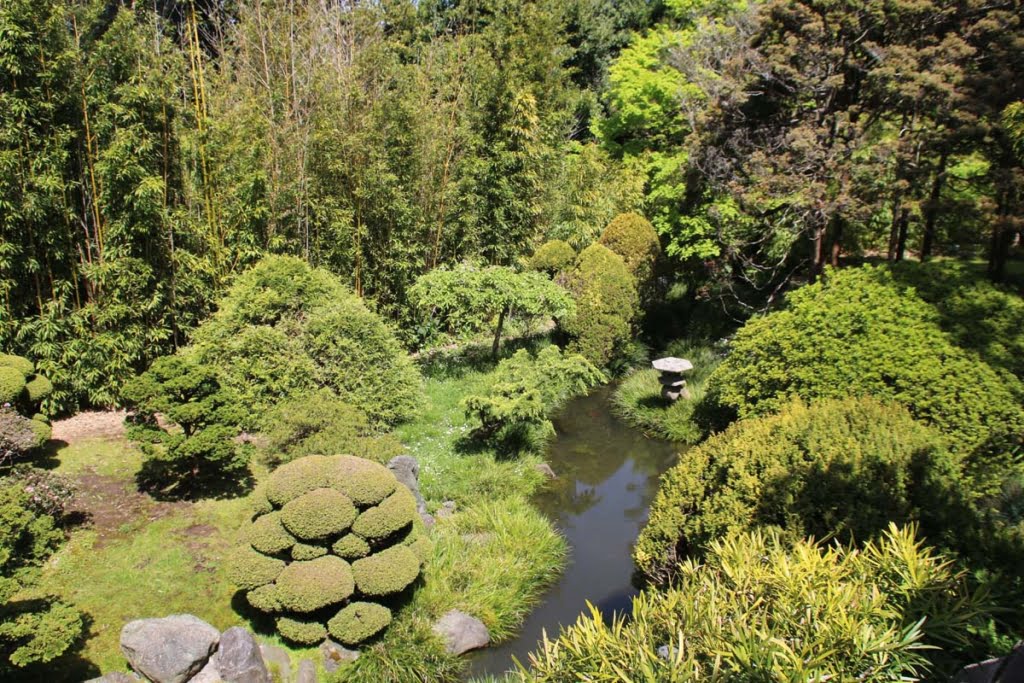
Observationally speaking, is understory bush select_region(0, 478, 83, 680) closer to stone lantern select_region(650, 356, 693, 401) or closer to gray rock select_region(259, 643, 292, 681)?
gray rock select_region(259, 643, 292, 681)

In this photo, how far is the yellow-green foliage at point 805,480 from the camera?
13.2 feet

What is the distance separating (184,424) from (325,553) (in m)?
2.01

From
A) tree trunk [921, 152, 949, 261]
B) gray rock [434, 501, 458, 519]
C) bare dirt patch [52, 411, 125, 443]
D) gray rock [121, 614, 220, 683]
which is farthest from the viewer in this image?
tree trunk [921, 152, 949, 261]

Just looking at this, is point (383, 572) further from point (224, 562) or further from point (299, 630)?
point (224, 562)

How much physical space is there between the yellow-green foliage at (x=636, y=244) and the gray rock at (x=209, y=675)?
27.5 feet

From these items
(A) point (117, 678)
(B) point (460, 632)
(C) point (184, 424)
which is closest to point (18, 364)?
(C) point (184, 424)

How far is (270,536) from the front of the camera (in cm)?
Result: 411

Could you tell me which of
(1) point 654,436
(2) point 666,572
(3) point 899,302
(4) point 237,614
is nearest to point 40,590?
(4) point 237,614

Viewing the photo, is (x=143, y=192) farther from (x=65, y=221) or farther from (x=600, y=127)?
(x=600, y=127)

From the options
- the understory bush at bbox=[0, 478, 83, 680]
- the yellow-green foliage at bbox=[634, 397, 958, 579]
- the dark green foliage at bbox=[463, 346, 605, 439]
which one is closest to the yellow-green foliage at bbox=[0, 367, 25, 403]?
the understory bush at bbox=[0, 478, 83, 680]

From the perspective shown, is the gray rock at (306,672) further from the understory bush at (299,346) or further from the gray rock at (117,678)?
the understory bush at (299,346)

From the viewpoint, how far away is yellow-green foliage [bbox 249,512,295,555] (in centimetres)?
410

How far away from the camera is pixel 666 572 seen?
4539mm

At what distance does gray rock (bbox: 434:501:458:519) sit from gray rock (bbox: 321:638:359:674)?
71.4 inches
